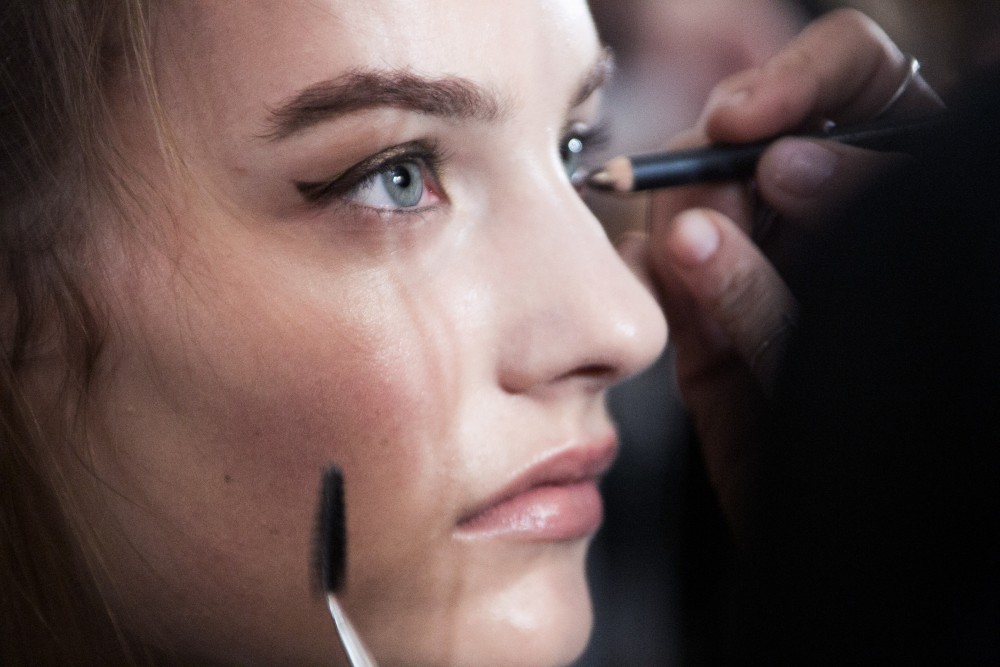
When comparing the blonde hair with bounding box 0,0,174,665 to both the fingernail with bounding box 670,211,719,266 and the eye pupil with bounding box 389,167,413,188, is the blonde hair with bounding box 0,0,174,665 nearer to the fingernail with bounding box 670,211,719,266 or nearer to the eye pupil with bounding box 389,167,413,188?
the eye pupil with bounding box 389,167,413,188

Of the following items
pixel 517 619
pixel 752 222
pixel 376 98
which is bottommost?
pixel 517 619

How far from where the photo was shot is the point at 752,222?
0.42 meters

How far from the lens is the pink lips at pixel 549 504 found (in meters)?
0.36

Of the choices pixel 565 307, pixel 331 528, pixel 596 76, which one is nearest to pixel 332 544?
pixel 331 528

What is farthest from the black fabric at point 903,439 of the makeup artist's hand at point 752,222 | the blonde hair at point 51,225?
the blonde hair at point 51,225

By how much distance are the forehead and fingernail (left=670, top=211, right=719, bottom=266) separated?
11cm

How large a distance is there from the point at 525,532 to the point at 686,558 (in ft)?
0.37

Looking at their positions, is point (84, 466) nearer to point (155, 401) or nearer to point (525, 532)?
point (155, 401)

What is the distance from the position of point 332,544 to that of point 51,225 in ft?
0.53

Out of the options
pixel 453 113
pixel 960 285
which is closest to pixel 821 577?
pixel 960 285

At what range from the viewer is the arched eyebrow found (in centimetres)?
33

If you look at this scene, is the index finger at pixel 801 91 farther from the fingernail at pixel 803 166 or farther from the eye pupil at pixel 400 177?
the eye pupil at pixel 400 177

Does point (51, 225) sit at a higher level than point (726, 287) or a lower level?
higher

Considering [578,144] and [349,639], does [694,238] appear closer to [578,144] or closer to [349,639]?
[578,144]
